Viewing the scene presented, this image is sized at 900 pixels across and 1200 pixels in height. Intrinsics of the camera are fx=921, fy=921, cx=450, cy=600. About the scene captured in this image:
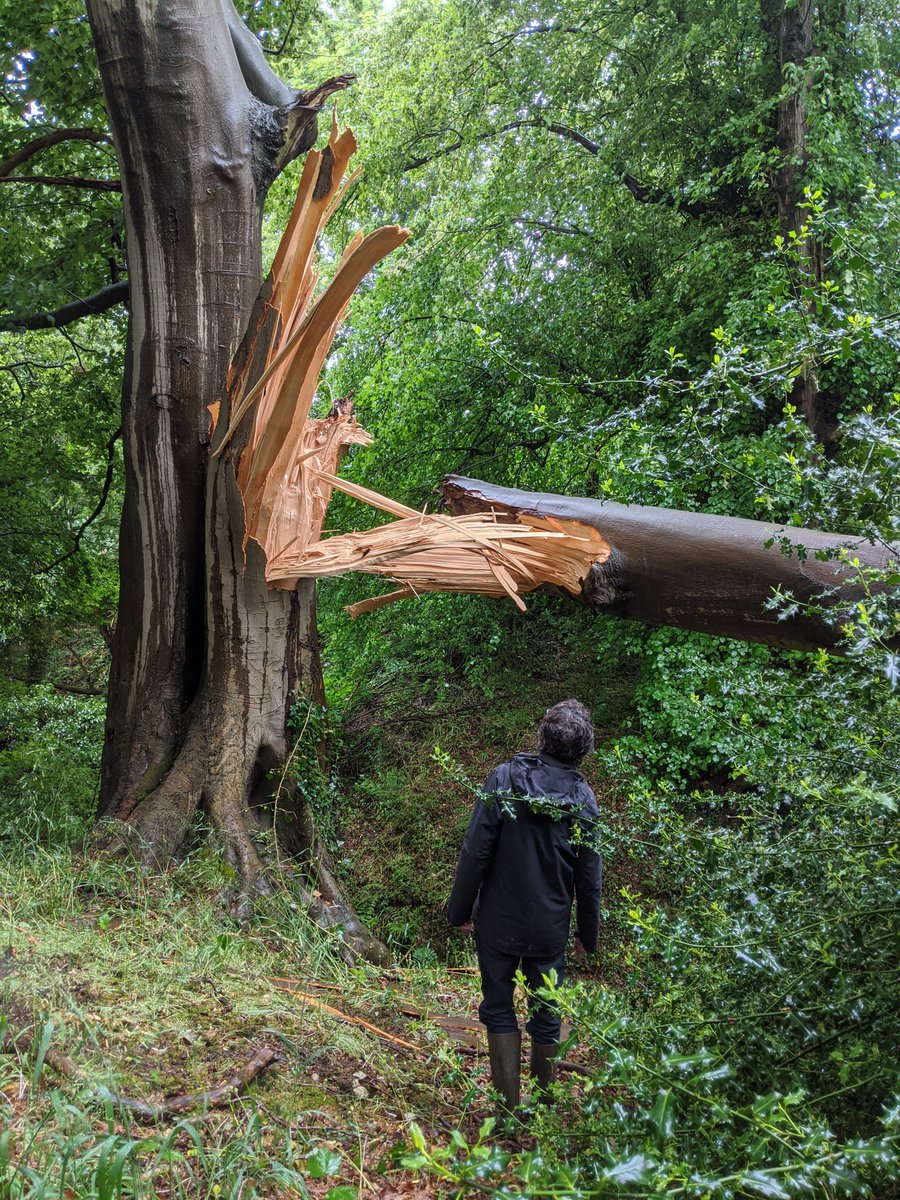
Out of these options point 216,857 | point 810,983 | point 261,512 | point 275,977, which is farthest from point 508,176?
point 810,983

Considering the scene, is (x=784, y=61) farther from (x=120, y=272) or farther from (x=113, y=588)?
(x=113, y=588)

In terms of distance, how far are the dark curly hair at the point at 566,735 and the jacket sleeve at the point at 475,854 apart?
0.83 feet

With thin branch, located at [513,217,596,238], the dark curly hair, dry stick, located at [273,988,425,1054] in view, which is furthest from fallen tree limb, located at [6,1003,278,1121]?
thin branch, located at [513,217,596,238]

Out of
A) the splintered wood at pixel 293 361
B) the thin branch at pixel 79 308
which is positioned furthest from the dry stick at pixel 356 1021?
the thin branch at pixel 79 308

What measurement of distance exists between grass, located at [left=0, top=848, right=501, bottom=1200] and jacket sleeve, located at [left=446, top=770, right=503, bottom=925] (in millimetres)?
535

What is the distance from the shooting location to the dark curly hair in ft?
12.0

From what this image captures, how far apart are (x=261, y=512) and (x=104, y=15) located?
3.03m

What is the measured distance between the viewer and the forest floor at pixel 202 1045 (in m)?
2.38

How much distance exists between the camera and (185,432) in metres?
5.19

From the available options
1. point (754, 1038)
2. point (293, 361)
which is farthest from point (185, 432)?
point (754, 1038)

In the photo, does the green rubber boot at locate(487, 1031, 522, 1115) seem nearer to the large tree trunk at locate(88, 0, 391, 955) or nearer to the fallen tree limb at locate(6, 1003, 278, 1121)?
the fallen tree limb at locate(6, 1003, 278, 1121)

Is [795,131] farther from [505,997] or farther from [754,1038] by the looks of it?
[754,1038]

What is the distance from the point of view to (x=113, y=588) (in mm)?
10461

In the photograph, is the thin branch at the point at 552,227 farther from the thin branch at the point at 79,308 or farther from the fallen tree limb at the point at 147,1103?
the fallen tree limb at the point at 147,1103
